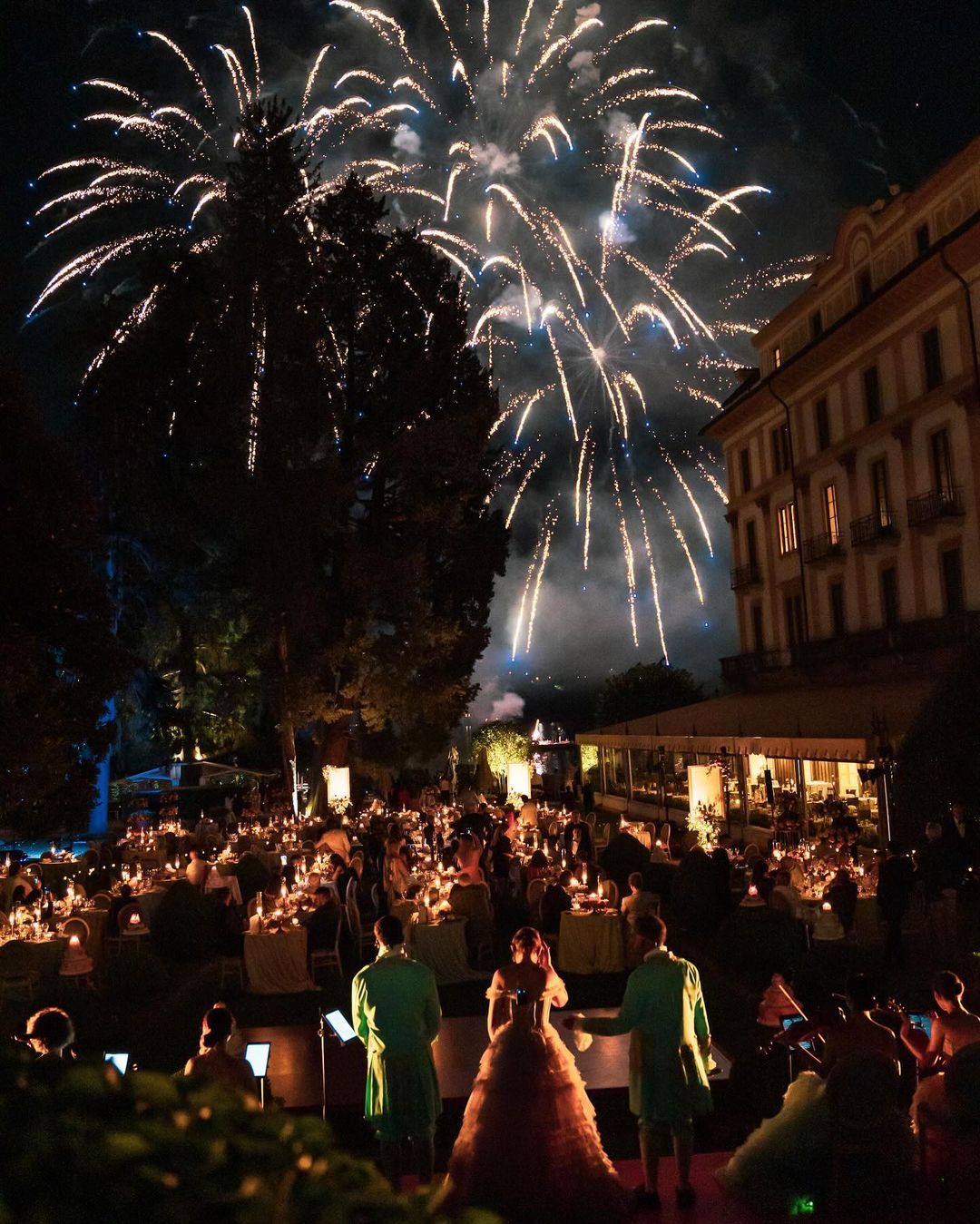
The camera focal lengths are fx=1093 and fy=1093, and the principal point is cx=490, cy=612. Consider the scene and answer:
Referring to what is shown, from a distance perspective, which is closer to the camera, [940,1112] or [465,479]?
[940,1112]

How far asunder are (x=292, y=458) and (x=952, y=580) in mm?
16963

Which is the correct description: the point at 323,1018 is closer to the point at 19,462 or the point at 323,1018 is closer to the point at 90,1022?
the point at 90,1022

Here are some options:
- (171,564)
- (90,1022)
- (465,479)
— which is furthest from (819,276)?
(90,1022)

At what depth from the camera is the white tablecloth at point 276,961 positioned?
480 inches

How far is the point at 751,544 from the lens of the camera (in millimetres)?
36031

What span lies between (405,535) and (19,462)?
2142 cm

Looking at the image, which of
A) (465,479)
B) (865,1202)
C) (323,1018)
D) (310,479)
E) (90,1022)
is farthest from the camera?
(465,479)

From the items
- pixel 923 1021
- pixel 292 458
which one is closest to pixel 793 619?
pixel 292 458

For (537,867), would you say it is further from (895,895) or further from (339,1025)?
(339,1025)

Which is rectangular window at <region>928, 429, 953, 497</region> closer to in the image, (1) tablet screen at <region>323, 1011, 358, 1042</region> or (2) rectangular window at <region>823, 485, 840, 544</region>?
(2) rectangular window at <region>823, 485, 840, 544</region>

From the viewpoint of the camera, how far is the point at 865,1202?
540cm

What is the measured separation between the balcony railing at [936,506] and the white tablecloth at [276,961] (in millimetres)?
17773

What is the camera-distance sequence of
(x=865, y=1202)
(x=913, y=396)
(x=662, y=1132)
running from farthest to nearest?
(x=913, y=396) < (x=662, y=1132) < (x=865, y=1202)

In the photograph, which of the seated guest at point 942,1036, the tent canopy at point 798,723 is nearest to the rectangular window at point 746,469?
the tent canopy at point 798,723
